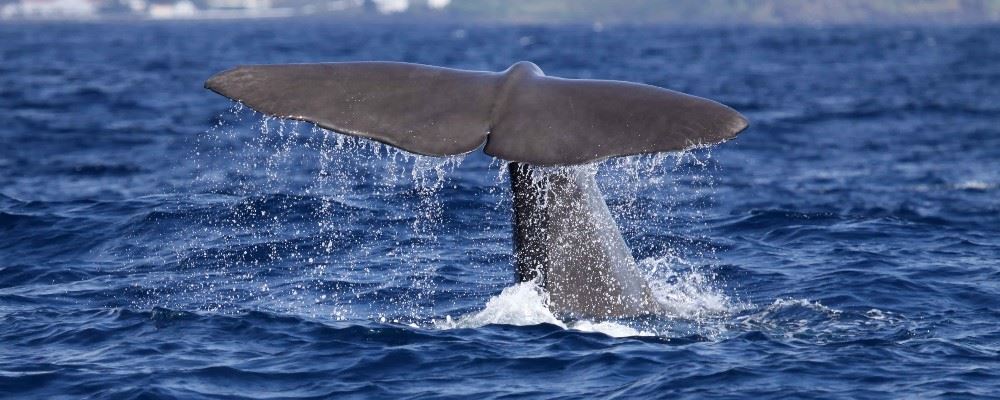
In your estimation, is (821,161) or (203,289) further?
(821,161)

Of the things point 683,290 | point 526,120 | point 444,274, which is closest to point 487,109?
point 526,120

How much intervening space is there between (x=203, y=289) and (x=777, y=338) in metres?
4.45

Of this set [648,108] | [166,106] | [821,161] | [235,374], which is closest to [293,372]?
[235,374]

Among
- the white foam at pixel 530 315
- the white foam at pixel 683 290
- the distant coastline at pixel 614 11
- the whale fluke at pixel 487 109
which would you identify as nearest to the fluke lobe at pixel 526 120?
the whale fluke at pixel 487 109

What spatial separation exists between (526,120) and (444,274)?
3.99 metres

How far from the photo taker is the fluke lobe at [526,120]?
293 inches

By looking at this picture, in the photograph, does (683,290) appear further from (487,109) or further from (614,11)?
(614,11)

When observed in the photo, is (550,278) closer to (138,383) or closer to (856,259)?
(138,383)

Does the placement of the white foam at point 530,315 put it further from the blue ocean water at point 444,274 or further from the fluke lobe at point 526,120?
the fluke lobe at point 526,120

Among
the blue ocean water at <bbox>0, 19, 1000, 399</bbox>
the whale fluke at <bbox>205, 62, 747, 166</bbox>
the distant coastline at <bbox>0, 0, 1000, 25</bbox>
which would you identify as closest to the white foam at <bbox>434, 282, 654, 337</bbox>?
the blue ocean water at <bbox>0, 19, 1000, 399</bbox>

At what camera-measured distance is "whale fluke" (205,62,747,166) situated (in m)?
7.40

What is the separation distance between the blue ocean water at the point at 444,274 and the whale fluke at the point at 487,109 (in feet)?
0.86

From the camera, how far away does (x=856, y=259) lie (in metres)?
12.8

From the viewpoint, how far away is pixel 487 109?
7785 mm
